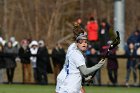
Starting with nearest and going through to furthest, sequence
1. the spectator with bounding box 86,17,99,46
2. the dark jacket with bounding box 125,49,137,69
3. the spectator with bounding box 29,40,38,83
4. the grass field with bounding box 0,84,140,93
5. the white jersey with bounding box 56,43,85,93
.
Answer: the white jersey with bounding box 56,43,85,93 < the grass field with bounding box 0,84,140,93 < the dark jacket with bounding box 125,49,137,69 < the spectator with bounding box 29,40,38,83 < the spectator with bounding box 86,17,99,46

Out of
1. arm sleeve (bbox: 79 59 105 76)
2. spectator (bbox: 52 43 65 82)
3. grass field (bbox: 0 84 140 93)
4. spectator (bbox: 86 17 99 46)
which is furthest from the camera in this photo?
spectator (bbox: 86 17 99 46)

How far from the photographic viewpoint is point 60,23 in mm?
48219

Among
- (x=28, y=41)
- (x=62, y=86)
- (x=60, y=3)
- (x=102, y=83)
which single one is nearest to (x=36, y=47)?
(x=28, y=41)

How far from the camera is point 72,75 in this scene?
1180cm

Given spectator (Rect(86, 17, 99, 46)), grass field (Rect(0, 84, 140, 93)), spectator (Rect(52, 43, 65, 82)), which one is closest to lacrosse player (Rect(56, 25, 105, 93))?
grass field (Rect(0, 84, 140, 93))

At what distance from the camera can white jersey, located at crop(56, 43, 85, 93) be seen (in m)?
11.8

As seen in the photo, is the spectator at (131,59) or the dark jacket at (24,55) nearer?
the spectator at (131,59)

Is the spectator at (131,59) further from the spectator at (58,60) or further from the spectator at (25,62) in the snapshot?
the spectator at (25,62)

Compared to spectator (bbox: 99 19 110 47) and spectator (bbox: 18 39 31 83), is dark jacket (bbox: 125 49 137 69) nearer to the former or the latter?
spectator (bbox: 99 19 110 47)

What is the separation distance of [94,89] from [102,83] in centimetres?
213

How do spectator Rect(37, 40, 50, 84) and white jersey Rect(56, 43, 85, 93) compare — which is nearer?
white jersey Rect(56, 43, 85, 93)

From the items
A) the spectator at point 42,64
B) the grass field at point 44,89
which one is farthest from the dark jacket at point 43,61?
the grass field at point 44,89

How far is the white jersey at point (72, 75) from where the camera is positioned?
11.8m

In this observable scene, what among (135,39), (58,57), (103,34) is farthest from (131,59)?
(58,57)
